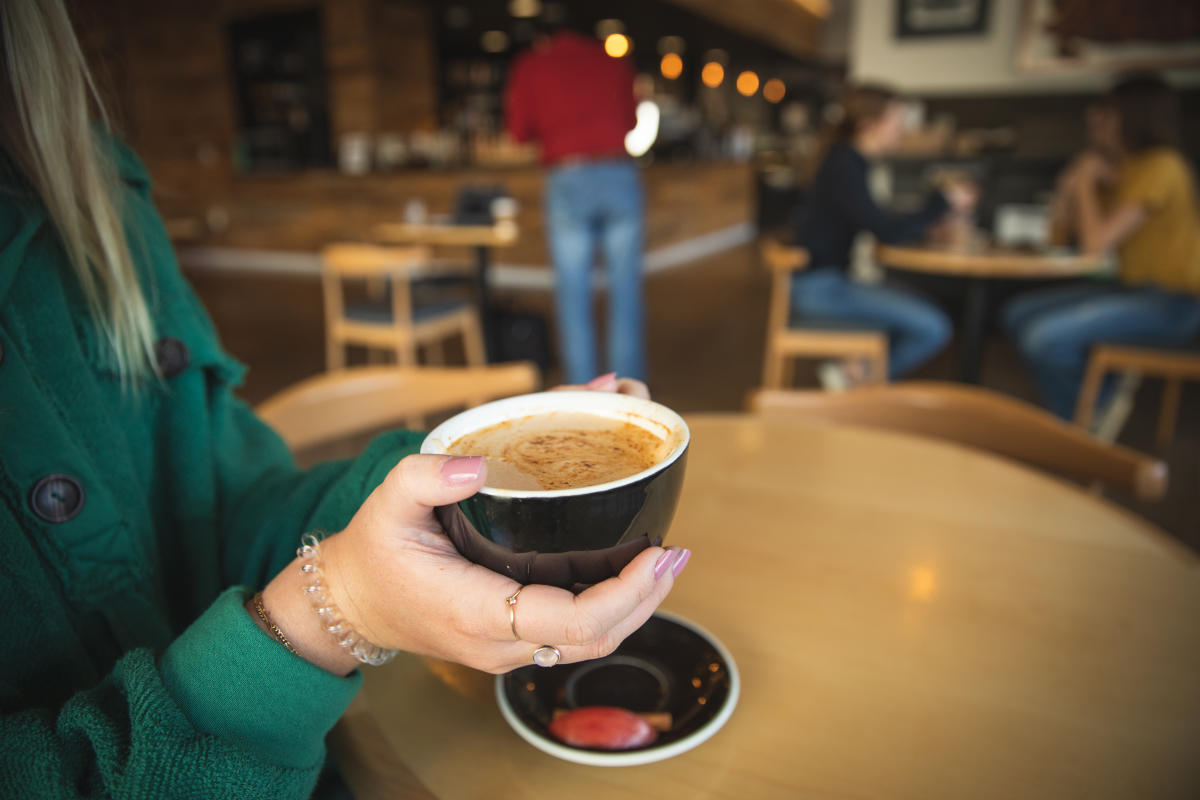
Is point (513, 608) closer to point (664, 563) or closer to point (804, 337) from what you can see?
point (664, 563)

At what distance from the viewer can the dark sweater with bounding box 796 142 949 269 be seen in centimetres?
310

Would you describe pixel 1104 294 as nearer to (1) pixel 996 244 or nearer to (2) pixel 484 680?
(1) pixel 996 244

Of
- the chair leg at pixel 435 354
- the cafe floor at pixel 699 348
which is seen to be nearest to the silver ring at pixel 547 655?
the cafe floor at pixel 699 348

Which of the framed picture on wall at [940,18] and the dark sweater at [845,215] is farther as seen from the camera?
the framed picture on wall at [940,18]

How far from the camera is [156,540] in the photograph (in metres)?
0.69

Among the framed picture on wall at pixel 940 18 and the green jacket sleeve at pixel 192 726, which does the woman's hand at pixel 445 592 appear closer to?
the green jacket sleeve at pixel 192 726

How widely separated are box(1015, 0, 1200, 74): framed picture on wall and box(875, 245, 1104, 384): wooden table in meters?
2.41

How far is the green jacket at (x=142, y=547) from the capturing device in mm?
459

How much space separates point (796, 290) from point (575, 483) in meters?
2.97

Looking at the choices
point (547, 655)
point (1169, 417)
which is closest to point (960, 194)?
point (1169, 417)

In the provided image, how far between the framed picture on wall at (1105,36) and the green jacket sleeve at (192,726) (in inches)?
218

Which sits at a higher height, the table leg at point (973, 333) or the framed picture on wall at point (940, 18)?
the framed picture on wall at point (940, 18)

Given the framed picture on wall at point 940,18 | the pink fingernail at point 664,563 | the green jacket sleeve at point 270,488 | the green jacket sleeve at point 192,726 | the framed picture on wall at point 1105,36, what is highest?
the framed picture on wall at point 940,18

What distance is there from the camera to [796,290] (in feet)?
10.6
